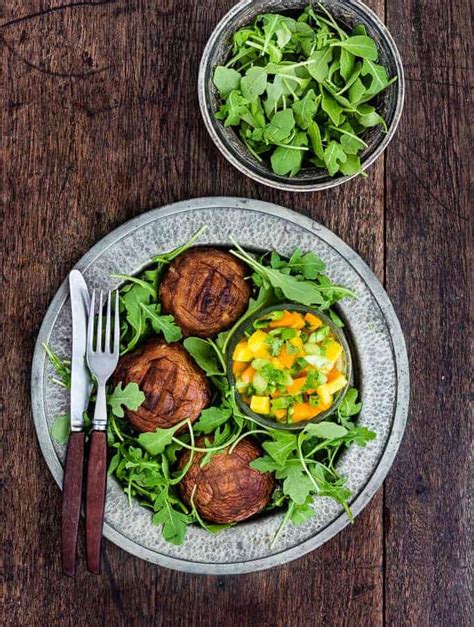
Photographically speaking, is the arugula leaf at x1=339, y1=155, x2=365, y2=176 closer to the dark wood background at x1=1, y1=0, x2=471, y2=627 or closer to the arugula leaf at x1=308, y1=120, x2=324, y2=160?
the arugula leaf at x1=308, y1=120, x2=324, y2=160

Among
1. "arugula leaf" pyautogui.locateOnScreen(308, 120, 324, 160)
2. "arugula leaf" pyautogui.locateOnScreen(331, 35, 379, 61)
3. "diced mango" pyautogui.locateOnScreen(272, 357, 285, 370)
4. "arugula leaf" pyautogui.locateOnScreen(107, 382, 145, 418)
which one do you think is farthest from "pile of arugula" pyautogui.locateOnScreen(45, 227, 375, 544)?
"arugula leaf" pyautogui.locateOnScreen(331, 35, 379, 61)

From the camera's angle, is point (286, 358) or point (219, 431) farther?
point (219, 431)

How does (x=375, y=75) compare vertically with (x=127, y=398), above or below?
above

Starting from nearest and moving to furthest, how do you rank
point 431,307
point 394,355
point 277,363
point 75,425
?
point 277,363, point 75,425, point 394,355, point 431,307

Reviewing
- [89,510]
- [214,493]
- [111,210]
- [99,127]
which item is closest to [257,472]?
[214,493]

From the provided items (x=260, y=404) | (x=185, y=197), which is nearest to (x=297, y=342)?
(x=260, y=404)

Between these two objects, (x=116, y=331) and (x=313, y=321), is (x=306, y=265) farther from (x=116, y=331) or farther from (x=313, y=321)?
(x=116, y=331)

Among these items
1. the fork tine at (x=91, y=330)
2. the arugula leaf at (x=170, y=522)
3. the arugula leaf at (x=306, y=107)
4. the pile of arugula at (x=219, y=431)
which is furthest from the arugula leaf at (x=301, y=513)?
the arugula leaf at (x=306, y=107)
